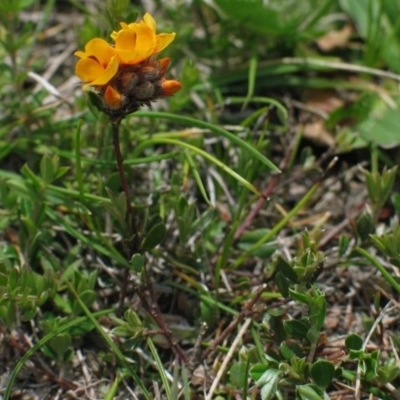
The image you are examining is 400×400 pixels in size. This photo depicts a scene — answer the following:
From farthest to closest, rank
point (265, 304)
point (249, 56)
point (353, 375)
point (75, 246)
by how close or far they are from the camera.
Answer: point (249, 56) < point (75, 246) < point (265, 304) < point (353, 375)

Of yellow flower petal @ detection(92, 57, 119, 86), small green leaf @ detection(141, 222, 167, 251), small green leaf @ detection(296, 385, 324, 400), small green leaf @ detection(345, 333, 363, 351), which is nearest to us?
yellow flower petal @ detection(92, 57, 119, 86)

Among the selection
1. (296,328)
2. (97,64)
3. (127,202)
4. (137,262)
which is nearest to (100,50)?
(97,64)

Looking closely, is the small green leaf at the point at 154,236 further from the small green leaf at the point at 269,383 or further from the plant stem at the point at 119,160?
the small green leaf at the point at 269,383

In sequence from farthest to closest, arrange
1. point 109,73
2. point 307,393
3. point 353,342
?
point 353,342
point 307,393
point 109,73

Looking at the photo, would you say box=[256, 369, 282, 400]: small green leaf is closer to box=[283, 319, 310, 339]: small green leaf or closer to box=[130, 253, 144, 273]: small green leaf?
box=[283, 319, 310, 339]: small green leaf

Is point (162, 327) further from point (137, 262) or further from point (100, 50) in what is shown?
point (100, 50)

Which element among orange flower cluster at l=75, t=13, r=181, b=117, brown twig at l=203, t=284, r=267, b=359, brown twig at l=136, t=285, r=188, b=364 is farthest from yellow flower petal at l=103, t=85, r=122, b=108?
brown twig at l=203, t=284, r=267, b=359

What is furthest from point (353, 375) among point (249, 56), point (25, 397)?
point (249, 56)

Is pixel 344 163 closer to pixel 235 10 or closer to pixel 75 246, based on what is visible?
pixel 235 10
